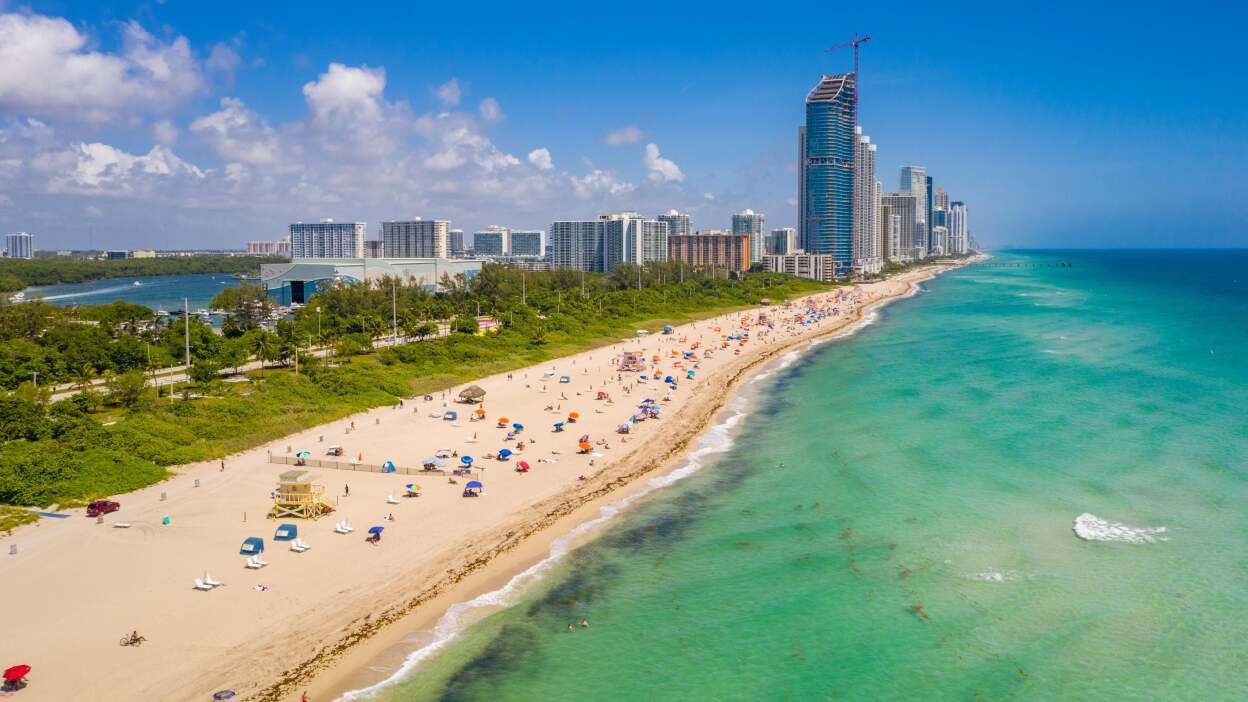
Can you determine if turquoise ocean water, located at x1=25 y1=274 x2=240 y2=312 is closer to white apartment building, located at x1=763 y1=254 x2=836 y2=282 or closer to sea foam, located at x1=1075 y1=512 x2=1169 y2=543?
white apartment building, located at x1=763 y1=254 x2=836 y2=282

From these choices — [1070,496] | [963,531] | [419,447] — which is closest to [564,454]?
[419,447]

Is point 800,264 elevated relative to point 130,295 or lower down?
elevated

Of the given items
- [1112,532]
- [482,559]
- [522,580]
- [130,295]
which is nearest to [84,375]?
[482,559]

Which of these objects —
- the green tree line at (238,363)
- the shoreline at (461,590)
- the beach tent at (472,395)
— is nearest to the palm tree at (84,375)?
the green tree line at (238,363)

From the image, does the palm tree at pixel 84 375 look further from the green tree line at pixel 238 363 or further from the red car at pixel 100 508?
the red car at pixel 100 508

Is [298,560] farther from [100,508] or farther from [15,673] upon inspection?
[100,508]

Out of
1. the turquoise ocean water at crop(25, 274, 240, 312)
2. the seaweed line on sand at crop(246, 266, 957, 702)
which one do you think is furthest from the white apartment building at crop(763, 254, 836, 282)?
the seaweed line on sand at crop(246, 266, 957, 702)

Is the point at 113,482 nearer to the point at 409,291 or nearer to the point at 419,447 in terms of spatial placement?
the point at 419,447
